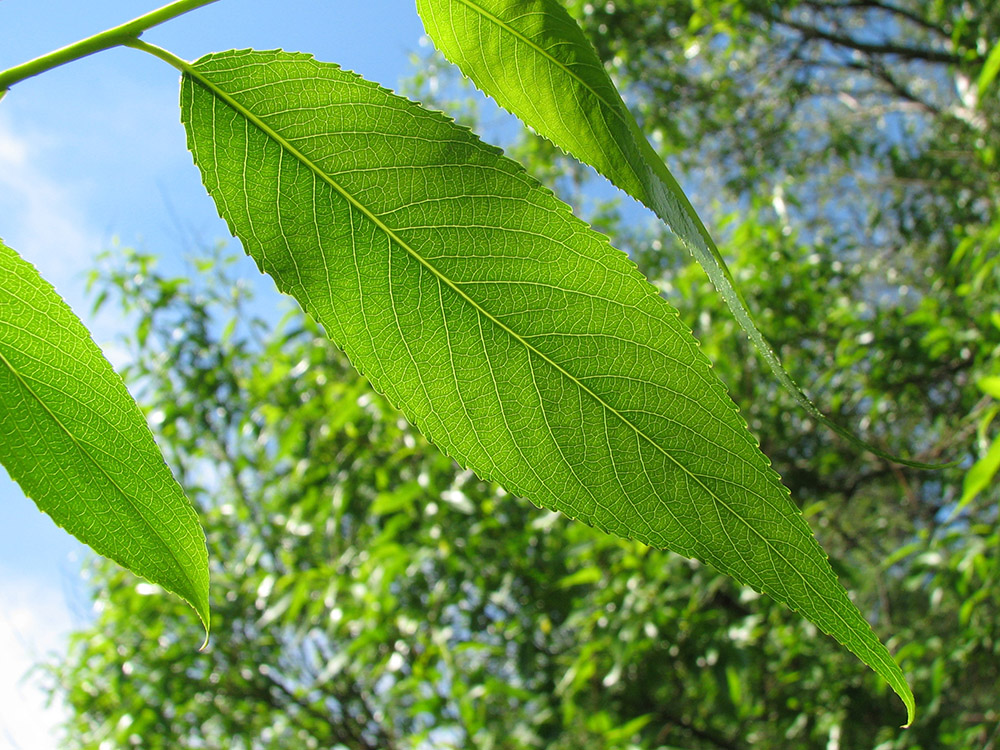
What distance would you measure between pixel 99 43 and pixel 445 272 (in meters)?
0.15

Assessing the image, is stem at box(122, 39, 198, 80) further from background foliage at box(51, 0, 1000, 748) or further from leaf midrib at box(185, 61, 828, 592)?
background foliage at box(51, 0, 1000, 748)

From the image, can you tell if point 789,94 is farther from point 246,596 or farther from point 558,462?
point 558,462

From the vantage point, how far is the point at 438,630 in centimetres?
189

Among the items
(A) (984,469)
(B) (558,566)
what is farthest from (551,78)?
(B) (558,566)

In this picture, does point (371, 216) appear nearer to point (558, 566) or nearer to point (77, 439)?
point (77, 439)

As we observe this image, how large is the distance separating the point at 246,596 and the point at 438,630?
65 centimetres

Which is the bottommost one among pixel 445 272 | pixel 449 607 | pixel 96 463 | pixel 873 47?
pixel 96 463

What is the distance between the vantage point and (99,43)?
30cm

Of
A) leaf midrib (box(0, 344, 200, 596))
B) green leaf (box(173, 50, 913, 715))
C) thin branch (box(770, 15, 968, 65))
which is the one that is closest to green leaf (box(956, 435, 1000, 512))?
green leaf (box(173, 50, 913, 715))

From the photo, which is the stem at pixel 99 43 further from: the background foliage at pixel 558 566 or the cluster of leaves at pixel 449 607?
the cluster of leaves at pixel 449 607

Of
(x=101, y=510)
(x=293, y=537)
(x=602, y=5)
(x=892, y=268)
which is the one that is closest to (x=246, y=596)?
(x=293, y=537)

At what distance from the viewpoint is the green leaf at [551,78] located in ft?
1.06

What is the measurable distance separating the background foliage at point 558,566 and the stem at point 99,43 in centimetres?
107

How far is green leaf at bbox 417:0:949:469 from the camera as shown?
0.32 m
